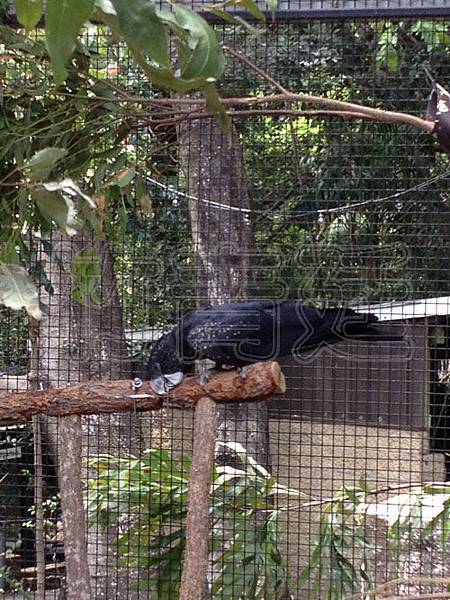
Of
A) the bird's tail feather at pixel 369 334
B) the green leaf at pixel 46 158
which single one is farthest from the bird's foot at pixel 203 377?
the green leaf at pixel 46 158

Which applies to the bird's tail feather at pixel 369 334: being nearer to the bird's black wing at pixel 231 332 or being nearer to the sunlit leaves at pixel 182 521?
the bird's black wing at pixel 231 332

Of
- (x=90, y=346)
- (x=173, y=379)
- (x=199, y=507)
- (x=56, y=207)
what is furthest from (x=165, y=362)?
(x=90, y=346)

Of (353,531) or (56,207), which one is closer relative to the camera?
(56,207)

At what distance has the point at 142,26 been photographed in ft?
2.04

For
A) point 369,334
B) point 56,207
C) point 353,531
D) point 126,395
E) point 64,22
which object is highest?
point 64,22

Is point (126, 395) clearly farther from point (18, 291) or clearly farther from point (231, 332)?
point (18, 291)

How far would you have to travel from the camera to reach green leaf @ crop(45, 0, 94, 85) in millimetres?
548

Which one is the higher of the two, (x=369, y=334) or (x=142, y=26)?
(x=142, y=26)

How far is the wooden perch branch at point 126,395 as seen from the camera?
4.62 feet

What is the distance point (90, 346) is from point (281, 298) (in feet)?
2.22

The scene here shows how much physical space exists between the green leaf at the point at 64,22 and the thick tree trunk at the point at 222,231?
6.17ft

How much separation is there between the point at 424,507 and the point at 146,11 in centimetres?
181

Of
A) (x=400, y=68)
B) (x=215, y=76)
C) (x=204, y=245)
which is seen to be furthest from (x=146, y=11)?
(x=400, y=68)

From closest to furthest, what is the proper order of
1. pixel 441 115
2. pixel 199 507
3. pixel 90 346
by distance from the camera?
pixel 441 115 < pixel 199 507 < pixel 90 346
